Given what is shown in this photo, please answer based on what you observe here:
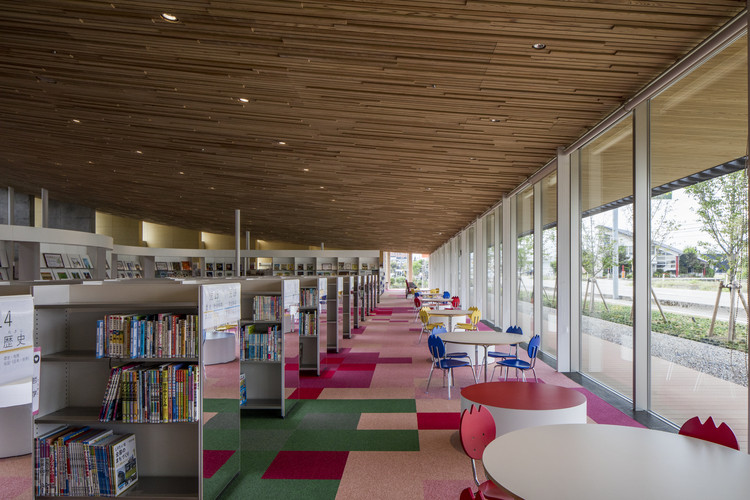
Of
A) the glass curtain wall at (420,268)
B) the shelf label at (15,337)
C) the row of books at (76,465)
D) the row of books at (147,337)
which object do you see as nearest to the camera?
the shelf label at (15,337)

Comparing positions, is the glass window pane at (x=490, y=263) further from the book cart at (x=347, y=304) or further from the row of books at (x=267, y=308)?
the row of books at (x=267, y=308)

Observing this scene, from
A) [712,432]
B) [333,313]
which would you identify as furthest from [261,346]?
[712,432]

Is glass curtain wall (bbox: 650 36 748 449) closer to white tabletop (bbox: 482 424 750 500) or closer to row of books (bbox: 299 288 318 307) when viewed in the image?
white tabletop (bbox: 482 424 750 500)

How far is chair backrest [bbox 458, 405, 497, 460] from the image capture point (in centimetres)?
292

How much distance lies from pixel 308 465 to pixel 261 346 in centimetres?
171

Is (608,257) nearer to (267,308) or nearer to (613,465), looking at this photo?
(267,308)

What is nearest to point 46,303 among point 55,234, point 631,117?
point 631,117

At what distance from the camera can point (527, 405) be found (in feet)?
13.2

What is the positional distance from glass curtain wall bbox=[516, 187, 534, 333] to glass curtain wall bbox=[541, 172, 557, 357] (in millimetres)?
733

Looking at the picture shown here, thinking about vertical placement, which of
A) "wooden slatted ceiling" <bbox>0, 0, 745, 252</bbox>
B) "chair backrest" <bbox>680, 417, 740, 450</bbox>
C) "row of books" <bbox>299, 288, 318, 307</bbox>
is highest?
"wooden slatted ceiling" <bbox>0, 0, 745, 252</bbox>

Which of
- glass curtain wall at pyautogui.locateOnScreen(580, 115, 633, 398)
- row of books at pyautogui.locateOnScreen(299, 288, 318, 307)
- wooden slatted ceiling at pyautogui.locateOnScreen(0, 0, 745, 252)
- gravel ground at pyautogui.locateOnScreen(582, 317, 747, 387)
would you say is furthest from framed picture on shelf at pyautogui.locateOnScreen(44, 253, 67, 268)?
gravel ground at pyautogui.locateOnScreen(582, 317, 747, 387)

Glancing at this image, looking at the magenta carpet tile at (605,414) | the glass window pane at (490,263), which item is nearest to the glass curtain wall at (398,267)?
the glass window pane at (490,263)

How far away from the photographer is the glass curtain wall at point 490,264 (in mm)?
14250

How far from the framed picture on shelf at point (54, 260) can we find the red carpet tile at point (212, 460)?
1246 cm
